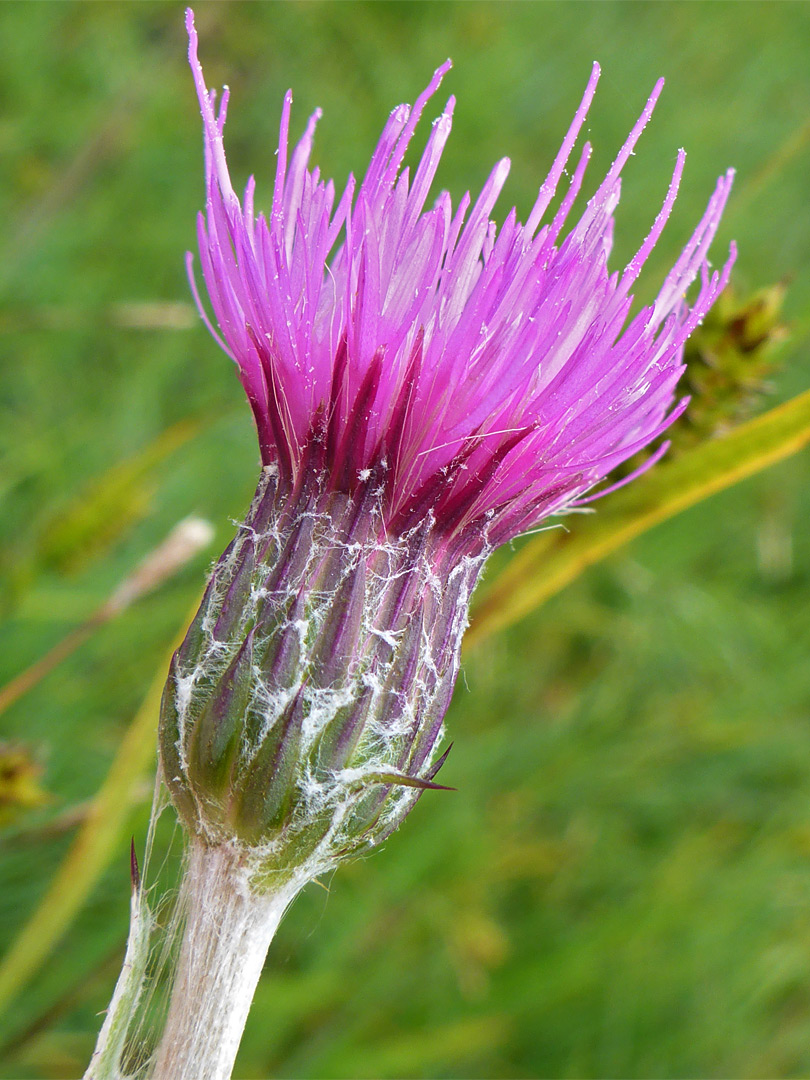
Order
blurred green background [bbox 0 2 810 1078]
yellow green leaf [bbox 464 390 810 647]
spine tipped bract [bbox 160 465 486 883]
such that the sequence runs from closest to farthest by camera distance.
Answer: spine tipped bract [bbox 160 465 486 883]
yellow green leaf [bbox 464 390 810 647]
blurred green background [bbox 0 2 810 1078]

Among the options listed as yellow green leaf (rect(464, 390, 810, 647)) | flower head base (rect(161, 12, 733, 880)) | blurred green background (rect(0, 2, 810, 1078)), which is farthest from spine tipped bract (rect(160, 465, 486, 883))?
blurred green background (rect(0, 2, 810, 1078))

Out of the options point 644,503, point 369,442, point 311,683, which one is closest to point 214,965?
point 311,683

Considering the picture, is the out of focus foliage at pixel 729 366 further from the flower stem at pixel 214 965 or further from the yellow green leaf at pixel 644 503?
the flower stem at pixel 214 965

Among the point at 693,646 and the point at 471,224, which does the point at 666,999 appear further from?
the point at 471,224

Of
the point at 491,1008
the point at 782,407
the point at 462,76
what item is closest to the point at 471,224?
the point at 782,407

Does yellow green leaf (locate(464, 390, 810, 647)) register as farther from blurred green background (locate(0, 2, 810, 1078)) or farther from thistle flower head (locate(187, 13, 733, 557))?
blurred green background (locate(0, 2, 810, 1078))

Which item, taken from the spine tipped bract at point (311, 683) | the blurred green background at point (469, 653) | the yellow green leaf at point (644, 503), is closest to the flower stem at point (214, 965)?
the spine tipped bract at point (311, 683)

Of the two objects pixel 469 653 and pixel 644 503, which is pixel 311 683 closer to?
pixel 644 503
